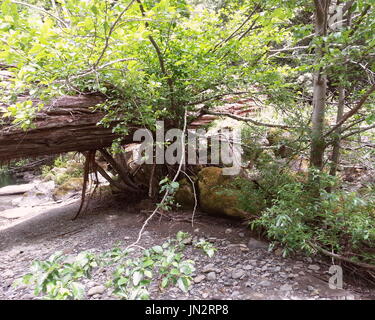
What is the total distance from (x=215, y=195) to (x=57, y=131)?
2.31 metres

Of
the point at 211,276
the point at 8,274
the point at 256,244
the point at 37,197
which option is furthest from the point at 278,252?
the point at 37,197

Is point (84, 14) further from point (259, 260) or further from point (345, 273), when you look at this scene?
point (345, 273)

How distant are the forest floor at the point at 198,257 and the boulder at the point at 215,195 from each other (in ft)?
0.49

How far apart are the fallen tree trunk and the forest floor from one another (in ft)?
4.26

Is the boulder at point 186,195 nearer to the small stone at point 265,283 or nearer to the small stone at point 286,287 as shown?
the small stone at point 265,283

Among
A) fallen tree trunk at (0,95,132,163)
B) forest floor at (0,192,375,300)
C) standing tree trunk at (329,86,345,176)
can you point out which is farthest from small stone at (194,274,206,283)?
fallen tree trunk at (0,95,132,163)

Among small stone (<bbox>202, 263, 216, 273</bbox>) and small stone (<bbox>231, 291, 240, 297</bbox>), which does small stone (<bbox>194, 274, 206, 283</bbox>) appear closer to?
small stone (<bbox>202, 263, 216, 273</bbox>)

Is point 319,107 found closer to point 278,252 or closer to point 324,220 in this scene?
point 324,220

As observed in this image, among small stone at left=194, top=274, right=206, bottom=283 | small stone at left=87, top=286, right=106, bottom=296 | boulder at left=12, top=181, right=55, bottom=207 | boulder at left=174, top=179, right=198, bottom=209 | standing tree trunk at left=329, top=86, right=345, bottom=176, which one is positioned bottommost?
boulder at left=12, top=181, right=55, bottom=207

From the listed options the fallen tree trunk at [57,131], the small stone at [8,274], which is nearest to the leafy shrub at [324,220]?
the fallen tree trunk at [57,131]

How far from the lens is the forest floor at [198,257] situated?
84.4 inches

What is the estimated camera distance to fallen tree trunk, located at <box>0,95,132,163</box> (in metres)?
3.01
